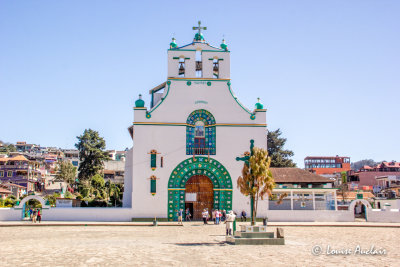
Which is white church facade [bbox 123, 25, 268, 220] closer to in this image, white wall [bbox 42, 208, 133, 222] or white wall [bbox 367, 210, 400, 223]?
white wall [bbox 42, 208, 133, 222]

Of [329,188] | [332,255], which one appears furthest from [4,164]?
[332,255]

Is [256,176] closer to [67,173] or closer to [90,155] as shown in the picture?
[90,155]

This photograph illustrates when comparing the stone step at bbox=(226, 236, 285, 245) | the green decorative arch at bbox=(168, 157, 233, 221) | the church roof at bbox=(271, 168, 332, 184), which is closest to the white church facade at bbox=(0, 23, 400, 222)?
the green decorative arch at bbox=(168, 157, 233, 221)

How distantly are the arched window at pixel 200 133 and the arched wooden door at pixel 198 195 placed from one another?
231cm

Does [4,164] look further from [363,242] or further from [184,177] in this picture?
[363,242]

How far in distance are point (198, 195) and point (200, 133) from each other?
17.5ft

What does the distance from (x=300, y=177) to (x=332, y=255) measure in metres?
24.4

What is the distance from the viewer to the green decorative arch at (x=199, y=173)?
33156 millimetres

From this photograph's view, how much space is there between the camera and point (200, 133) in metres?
34.7

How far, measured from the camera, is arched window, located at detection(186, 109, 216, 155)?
34.2 meters

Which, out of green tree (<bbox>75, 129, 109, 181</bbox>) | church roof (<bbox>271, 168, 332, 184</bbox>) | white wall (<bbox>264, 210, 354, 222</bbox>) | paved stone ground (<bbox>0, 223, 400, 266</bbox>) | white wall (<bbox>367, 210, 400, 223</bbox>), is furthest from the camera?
green tree (<bbox>75, 129, 109, 181</bbox>)

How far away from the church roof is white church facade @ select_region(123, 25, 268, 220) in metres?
6.15

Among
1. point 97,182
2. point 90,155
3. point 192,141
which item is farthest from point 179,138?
point 90,155

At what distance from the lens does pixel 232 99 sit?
34938 millimetres
